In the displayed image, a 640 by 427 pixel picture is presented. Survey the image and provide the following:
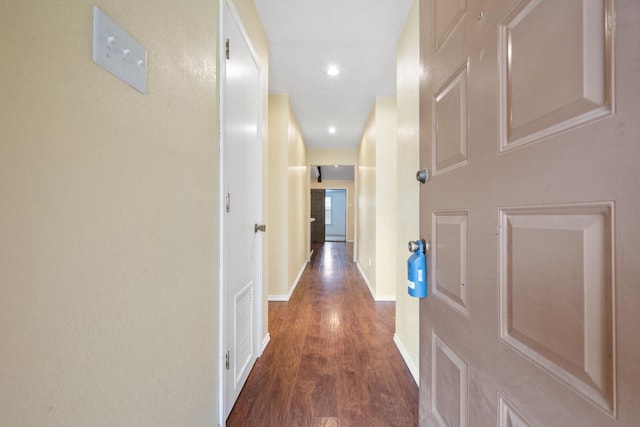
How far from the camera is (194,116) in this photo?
3.30 feet

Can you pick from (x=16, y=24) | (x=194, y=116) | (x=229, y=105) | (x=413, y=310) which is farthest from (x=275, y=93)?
(x=16, y=24)

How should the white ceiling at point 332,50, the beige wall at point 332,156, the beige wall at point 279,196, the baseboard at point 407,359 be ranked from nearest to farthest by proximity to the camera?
the baseboard at point 407,359
the white ceiling at point 332,50
the beige wall at point 279,196
the beige wall at point 332,156

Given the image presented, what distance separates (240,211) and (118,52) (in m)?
0.98

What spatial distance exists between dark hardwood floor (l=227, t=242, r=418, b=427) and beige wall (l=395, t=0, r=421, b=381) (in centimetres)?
19

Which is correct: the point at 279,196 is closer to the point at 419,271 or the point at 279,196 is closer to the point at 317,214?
the point at 419,271

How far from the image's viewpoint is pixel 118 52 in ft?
2.05

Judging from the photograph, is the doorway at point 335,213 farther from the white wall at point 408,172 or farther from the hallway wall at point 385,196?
the white wall at point 408,172

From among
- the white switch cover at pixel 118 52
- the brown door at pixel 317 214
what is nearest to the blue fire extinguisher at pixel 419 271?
the white switch cover at pixel 118 52

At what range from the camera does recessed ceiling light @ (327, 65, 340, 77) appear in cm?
258

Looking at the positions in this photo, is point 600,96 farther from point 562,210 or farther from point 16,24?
point 16,24

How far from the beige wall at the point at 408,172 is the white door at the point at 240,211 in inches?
40.8

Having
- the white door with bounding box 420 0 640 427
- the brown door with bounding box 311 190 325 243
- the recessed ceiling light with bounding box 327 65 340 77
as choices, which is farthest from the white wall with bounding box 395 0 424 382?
Result: the brown door with bounding box 311 190 325 243

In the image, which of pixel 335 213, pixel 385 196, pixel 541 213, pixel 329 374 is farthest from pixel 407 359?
pixel 335 213

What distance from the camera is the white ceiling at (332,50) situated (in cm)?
184
